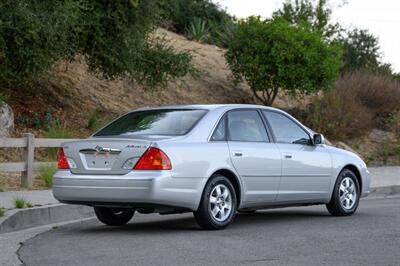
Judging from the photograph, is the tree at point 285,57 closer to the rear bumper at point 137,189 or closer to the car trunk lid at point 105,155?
the car trunk lid at point 105,155

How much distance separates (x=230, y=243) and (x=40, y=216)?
11.6ft

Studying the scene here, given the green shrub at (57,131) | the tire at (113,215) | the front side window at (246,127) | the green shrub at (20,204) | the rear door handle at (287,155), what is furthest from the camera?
the green shrub at (57,131)

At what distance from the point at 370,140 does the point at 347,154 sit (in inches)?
567

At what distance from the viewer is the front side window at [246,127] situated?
35.4 ft

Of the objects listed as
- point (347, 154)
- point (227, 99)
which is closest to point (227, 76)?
point (227, 99)

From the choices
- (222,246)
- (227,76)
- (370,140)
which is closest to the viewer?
(222,246)

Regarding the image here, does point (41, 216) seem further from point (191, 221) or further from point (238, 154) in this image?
point (238, 154)

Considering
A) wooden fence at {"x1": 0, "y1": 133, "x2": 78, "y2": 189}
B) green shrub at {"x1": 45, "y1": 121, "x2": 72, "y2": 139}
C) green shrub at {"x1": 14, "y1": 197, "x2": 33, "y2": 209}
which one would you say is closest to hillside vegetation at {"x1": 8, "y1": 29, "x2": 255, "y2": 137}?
green shrub at {"x1": 45, "y1": 121, "x2": 72, "y2": 139}

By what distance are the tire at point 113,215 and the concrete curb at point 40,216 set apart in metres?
0.91

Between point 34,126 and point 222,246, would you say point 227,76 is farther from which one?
point 222,246

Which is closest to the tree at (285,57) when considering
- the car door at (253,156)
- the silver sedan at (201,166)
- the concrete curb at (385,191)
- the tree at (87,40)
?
the tree at (87,40)

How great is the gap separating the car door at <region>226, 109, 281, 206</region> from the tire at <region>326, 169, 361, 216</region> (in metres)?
1.35

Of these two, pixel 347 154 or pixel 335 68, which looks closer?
pixel 347 154

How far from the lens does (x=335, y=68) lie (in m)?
25.4
